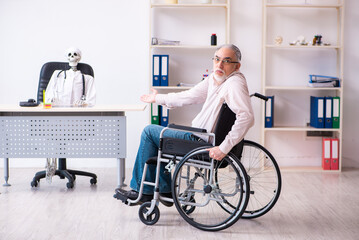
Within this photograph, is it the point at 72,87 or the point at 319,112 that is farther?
the point at 319,112

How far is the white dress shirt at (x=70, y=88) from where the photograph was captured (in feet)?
14.4

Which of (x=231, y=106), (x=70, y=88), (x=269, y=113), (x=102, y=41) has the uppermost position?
(x=102, y=41)

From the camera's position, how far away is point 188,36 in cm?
518

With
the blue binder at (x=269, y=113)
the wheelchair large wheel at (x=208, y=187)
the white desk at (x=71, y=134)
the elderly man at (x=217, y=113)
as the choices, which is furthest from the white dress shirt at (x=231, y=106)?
the blue binder at (x=269, y=113)

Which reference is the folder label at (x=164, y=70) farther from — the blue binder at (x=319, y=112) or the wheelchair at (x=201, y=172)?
the wheelchair at (x=201, y=172)

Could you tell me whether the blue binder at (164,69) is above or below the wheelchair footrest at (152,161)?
above

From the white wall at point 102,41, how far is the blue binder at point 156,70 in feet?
0.83

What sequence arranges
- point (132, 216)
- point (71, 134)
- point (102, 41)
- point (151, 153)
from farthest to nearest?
point (102, 41)
point (71, 134)
point (132, 216)
point (151, 153)

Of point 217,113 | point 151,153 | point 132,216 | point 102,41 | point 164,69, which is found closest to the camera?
point 217,113

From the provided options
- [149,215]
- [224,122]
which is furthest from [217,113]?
[149,215]

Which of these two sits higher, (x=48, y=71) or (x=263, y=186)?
(x=48, y=71)

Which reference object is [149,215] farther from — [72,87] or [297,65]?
[297,65]

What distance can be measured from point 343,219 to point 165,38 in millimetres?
2607

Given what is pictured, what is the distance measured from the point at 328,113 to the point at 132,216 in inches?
96.7
